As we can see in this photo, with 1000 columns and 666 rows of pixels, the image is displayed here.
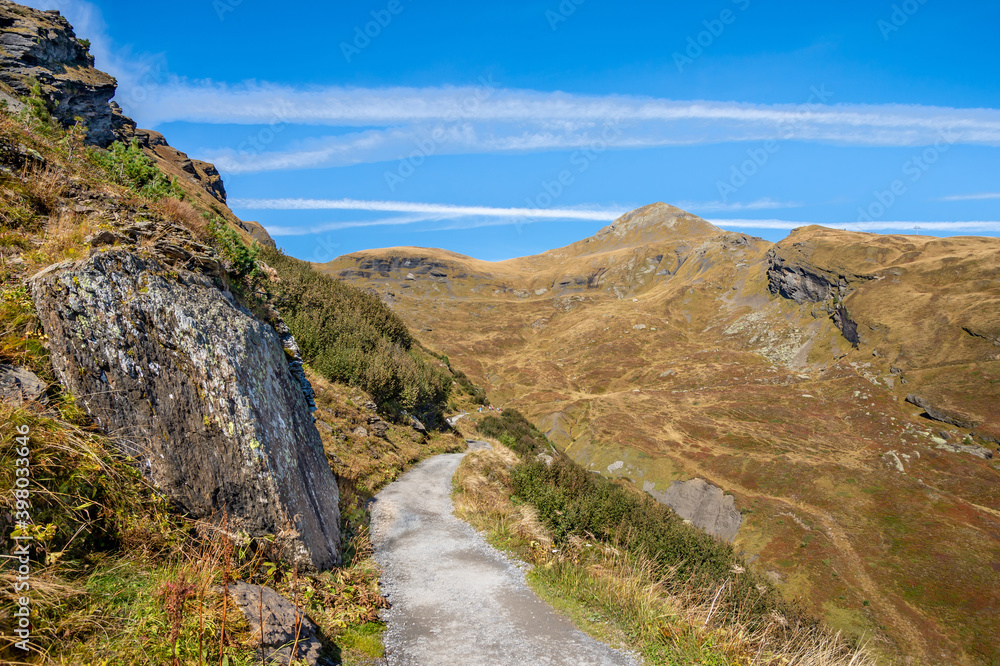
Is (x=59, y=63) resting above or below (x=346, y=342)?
above

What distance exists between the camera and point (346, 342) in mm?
19672

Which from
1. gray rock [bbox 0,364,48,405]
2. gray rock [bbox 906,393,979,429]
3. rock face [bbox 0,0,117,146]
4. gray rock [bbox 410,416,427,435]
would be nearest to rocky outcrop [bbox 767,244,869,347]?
gray rock [bbox 906,393,979,429]

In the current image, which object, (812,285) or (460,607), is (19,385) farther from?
(812,285)

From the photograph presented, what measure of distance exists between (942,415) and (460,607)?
292 ft

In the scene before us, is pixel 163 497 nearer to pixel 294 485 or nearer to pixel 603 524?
pixel 294 485

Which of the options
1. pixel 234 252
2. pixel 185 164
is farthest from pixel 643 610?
pixel 185 164

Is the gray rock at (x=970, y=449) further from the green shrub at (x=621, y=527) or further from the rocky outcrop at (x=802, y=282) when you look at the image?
the green shrub at (x=621, y=527)

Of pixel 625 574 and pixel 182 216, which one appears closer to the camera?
pixel 182 216

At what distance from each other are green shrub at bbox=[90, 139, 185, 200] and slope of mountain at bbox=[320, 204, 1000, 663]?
43720mm

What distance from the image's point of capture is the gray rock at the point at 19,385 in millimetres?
3805

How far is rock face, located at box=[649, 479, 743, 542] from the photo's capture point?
45.7 m

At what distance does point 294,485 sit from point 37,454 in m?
2.82

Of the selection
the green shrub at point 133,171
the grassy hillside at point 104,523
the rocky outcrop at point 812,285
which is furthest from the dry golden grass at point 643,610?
the rocky outcrop at point 812,285

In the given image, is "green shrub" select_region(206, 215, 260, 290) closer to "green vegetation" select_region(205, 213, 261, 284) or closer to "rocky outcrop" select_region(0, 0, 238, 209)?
"green vegetation" select_region(205, 213, 261, 284)
